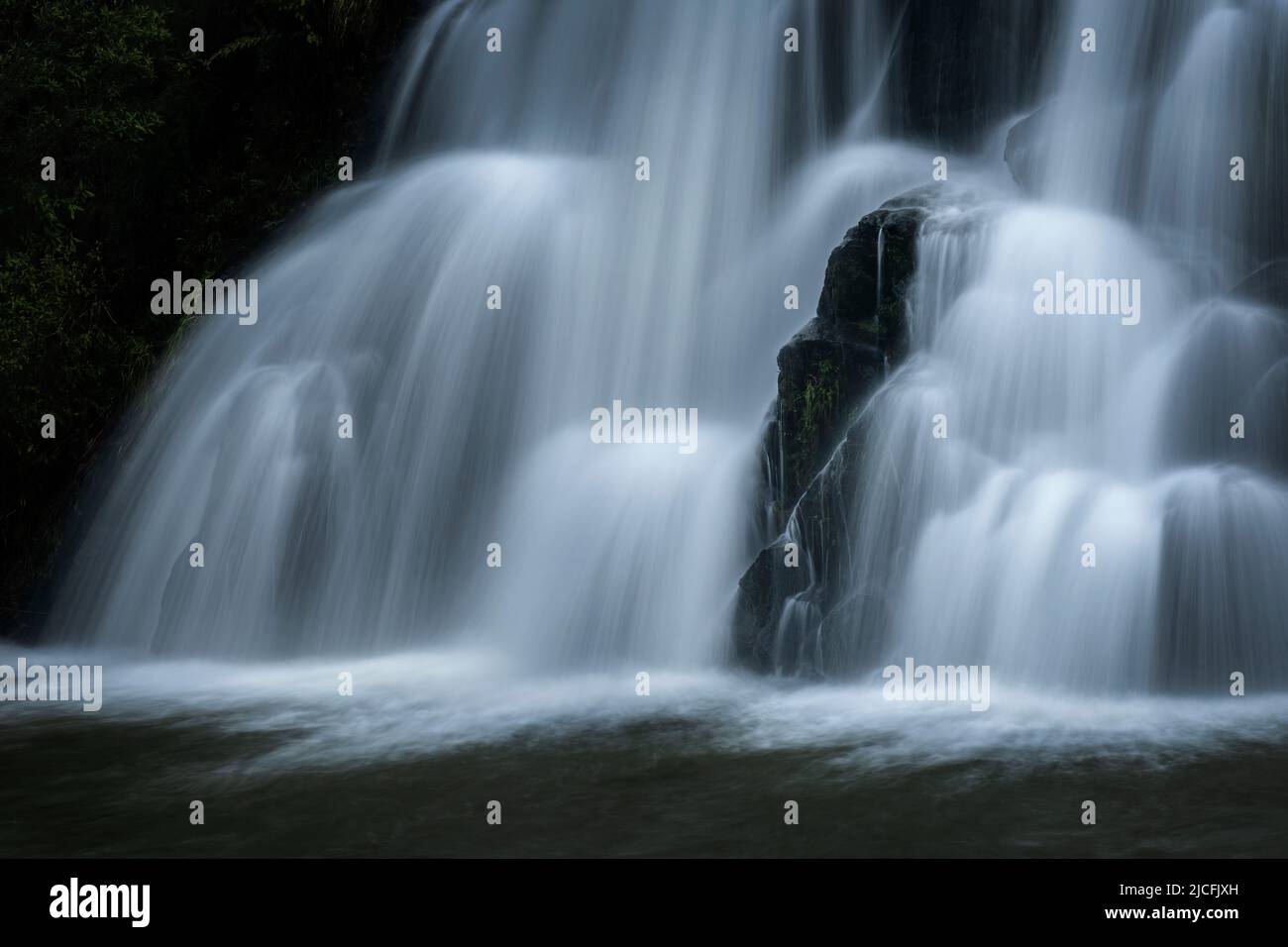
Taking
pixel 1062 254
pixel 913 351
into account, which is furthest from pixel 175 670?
pixel 1062 254

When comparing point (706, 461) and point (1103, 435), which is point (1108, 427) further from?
point (706, 461)

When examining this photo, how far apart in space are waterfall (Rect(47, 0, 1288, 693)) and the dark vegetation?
3.77 feet

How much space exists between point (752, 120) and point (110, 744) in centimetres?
954

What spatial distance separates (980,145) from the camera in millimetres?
14086

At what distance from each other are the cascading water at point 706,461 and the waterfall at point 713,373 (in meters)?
0.04
